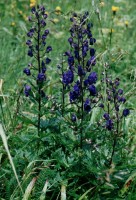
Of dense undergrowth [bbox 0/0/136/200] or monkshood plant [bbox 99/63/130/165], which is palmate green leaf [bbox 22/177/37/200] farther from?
monkshood plant [bbox 99/63/130/165]

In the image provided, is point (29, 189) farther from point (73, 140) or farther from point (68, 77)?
point (68, 77)

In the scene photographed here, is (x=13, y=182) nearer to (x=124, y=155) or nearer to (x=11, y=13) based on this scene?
(x=124, y=155)

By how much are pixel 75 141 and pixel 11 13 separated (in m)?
3.42

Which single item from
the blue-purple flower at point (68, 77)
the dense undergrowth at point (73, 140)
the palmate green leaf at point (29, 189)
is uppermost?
the blue-purple flower at point (68, 77)

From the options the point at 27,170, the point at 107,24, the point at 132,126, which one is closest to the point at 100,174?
the point at 27,170

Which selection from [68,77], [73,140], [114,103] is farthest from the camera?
[73,140]

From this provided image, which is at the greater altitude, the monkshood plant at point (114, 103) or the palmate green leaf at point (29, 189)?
the monkshood plant at point (114, 103)

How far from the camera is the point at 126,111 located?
7.96 feet

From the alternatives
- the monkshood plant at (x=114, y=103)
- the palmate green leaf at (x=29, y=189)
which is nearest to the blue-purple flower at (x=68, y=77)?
the monkshood plant at (x=114, y=103)

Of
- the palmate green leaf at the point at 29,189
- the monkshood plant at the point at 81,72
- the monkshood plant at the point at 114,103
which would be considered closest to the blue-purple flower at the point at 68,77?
the monkshood plant at the point at 81,72

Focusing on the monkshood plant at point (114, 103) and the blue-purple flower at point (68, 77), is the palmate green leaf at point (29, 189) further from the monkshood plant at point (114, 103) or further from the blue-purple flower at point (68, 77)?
the blue-purple flower at point (68, 77)

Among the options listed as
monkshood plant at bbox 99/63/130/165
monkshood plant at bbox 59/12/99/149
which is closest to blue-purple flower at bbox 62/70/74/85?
monkshood plant at bbox 59/12/99/149

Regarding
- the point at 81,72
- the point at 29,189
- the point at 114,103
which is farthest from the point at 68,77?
the point at 29,189

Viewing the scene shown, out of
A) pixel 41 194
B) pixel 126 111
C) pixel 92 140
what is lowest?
pixel 41 194
